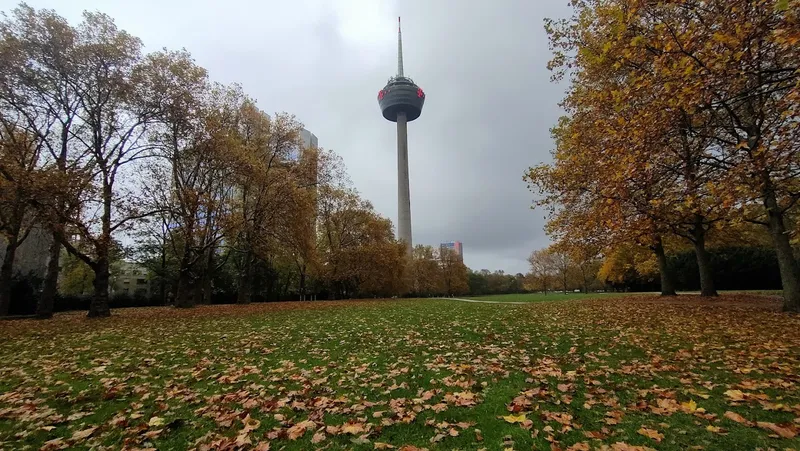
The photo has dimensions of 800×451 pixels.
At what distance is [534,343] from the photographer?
8.72m

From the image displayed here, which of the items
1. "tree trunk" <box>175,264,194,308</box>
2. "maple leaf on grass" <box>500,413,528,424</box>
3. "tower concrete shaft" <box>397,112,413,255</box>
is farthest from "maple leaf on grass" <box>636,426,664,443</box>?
"tower concrete shaft" <box>397,112,413,255</box>

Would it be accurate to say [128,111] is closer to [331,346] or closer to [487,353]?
[331,346]

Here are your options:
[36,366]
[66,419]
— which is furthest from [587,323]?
[36,366]

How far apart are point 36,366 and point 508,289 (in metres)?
102

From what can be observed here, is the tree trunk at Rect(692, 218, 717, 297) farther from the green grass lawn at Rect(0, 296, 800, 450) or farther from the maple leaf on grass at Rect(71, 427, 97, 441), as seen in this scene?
the maple leaf on grass at Rect(71, 427, 97, 441)

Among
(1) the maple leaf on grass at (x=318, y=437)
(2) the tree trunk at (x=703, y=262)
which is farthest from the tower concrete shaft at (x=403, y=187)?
(1) the maple leaf on grass at (x=318, y=437)

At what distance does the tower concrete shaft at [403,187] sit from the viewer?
10188 cm

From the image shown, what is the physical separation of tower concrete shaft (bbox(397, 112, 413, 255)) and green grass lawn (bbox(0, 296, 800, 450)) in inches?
3563

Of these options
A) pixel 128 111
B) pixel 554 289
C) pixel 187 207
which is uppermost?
pixel 128 111

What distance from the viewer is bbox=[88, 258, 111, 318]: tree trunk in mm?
18547

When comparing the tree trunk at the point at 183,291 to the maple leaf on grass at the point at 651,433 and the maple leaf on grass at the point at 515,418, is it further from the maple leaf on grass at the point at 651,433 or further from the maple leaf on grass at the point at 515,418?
the maple leaf on grass at the point at 651,433

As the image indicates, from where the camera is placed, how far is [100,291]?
18.8 meters

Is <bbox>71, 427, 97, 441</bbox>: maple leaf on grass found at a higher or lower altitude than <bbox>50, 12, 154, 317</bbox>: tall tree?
lower

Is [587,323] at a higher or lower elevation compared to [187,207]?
lower
